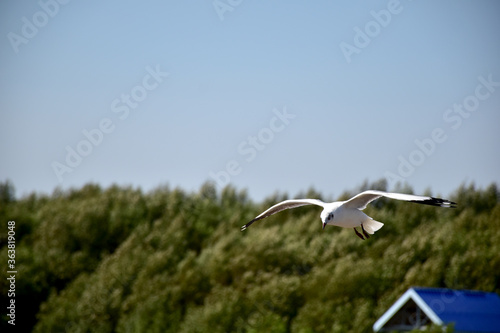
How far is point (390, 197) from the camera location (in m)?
7.85

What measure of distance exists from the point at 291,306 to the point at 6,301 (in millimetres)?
9818

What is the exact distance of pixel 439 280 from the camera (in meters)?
23.5

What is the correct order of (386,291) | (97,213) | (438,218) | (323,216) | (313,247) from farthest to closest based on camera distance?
(97,213) → (438,218) → (313,247) → (386,291) → (323,216)

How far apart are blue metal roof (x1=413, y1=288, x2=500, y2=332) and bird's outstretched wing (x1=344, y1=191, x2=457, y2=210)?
10173 mm

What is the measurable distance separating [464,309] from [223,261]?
8740mm

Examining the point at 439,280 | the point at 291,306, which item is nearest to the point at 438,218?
the point at 439,280

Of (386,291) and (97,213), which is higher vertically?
(97,213)

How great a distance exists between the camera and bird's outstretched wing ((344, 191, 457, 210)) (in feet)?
25.7

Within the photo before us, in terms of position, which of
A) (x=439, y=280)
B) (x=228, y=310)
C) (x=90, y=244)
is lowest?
(x=439, y=280)

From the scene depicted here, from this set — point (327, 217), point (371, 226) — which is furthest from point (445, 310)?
point (327, 217)

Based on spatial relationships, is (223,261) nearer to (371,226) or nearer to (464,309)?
(464,309)

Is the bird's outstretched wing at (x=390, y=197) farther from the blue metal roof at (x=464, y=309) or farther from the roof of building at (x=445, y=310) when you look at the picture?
the blue metal roof at (x=464, y=309)

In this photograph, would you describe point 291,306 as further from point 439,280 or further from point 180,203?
point 180,203

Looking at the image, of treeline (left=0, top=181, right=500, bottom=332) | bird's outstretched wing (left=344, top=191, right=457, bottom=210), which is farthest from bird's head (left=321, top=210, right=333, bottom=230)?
treeline (left=0, top=181, right=500, bottom=332)
